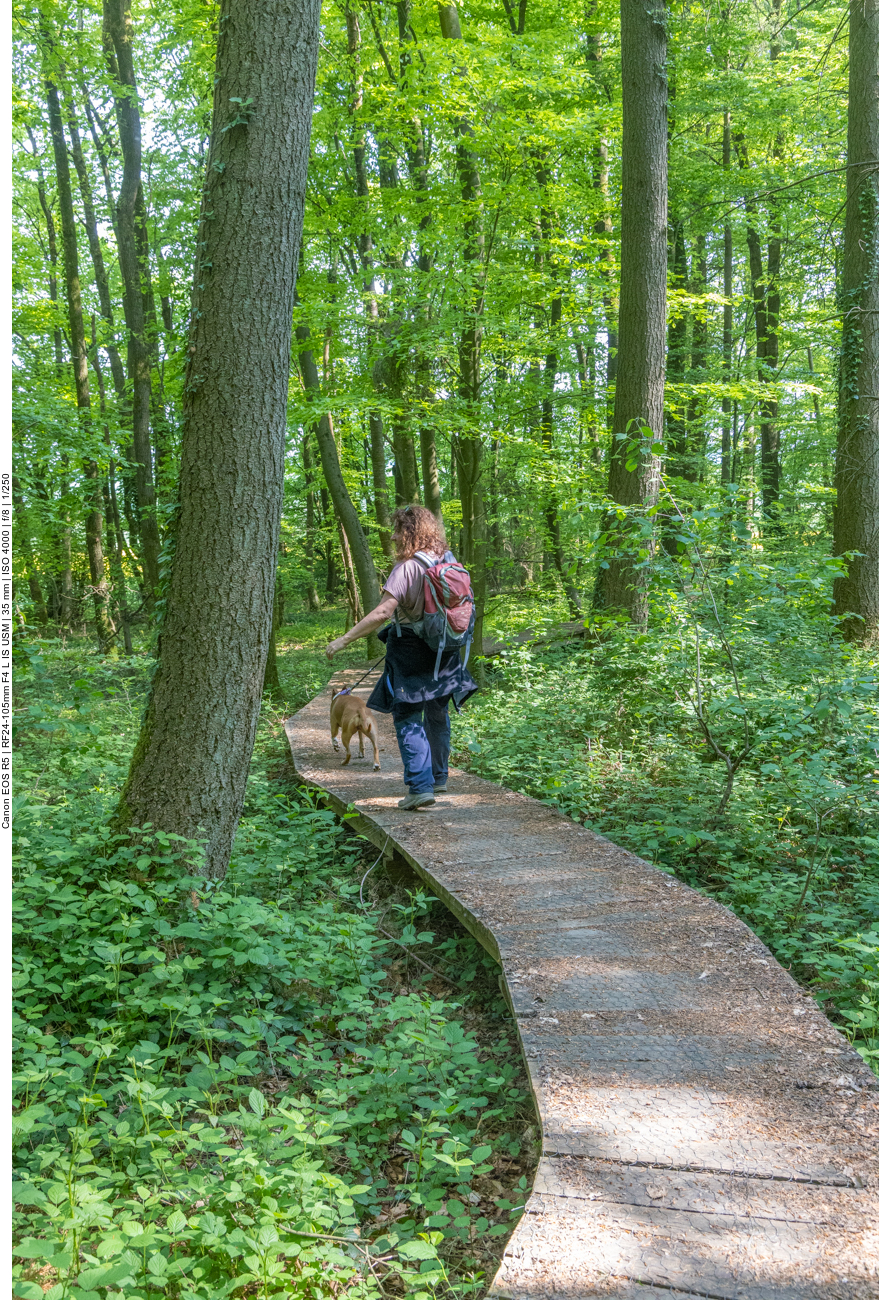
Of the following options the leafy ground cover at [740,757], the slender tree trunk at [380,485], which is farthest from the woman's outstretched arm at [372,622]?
the slender tree trunk at [380,485]

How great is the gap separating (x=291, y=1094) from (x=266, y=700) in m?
9.49

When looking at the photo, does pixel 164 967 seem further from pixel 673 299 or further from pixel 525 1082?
pixel 673 299

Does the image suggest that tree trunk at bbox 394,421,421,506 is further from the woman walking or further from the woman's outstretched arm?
the woman's outstretched arm

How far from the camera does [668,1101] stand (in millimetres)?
2648

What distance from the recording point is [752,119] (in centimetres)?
1403

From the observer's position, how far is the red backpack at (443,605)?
18.2 feet

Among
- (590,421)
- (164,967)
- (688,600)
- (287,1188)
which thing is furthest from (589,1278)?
(590,421)

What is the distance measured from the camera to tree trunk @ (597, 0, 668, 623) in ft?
26.1

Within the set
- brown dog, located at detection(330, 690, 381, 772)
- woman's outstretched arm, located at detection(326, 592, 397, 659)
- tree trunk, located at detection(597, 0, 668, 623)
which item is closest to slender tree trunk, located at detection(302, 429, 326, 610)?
tree trunk, located at detection(597, 0, 668, 623)

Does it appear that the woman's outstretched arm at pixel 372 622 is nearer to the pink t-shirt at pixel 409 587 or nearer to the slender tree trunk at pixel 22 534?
the pink t-shirt at pixel 409 587

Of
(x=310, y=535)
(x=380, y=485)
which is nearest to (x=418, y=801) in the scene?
(x=380, y=485)

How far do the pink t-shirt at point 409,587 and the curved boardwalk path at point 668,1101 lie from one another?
1830mm

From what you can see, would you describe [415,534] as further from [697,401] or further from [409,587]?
[697,401]

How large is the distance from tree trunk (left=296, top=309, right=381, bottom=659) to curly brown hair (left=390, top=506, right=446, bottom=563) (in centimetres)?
816
